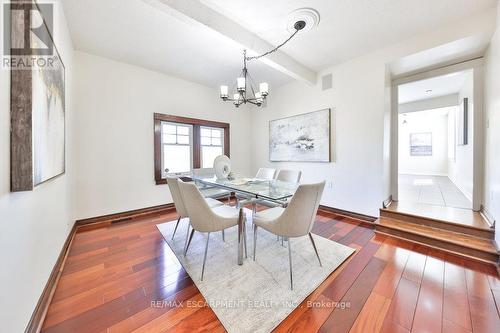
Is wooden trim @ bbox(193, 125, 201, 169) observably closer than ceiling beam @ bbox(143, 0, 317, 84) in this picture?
No

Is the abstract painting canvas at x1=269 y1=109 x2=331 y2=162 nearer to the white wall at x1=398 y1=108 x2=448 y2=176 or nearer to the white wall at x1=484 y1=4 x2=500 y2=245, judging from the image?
the white wall at x1=484 y1=4 x2=500 y2=245

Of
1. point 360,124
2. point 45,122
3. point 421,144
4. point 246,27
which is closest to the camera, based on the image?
point 45,122

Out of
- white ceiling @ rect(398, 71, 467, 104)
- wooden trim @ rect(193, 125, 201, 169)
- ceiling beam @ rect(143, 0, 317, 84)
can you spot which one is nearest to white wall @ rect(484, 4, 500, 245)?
white ceiling @ rect(398, 71, 467, 104)

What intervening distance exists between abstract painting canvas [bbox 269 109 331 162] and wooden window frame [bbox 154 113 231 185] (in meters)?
1.08

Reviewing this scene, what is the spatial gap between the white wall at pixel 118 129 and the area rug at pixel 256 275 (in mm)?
1348

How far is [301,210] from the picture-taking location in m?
1.59

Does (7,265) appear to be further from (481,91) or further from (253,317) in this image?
(481,91)

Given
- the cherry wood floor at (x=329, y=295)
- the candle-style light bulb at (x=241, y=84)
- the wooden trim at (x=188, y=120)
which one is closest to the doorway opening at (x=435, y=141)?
the cherry wood floor at (x=329, y=295)

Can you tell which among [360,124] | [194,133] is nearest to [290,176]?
[360,124]

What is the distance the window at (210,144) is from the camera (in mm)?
Result: 4262

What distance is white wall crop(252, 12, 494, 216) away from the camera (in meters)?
2.78

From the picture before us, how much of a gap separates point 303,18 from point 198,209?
237cm

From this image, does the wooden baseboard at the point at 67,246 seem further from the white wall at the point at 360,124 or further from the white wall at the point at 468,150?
the white wall at the point at 468,150

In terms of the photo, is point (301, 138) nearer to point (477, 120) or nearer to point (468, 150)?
point (477, 120)
